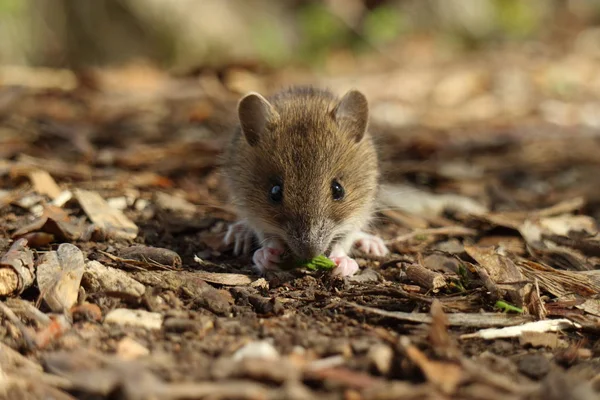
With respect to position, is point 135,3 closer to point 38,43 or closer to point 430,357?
point 38,43

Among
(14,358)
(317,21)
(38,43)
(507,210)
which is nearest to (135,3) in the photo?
(38,43)

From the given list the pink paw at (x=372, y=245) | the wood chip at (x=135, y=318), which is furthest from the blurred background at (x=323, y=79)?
the wood chip at (x=135, y=318)

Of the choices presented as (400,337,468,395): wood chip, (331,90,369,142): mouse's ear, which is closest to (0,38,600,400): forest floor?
(400,337,468,395): wood chip

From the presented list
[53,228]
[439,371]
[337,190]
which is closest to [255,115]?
[337,190]

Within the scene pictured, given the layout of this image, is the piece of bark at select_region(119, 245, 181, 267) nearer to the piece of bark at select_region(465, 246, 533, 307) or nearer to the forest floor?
the forest floor

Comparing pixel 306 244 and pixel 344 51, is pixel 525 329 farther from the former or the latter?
pixel 344 51
